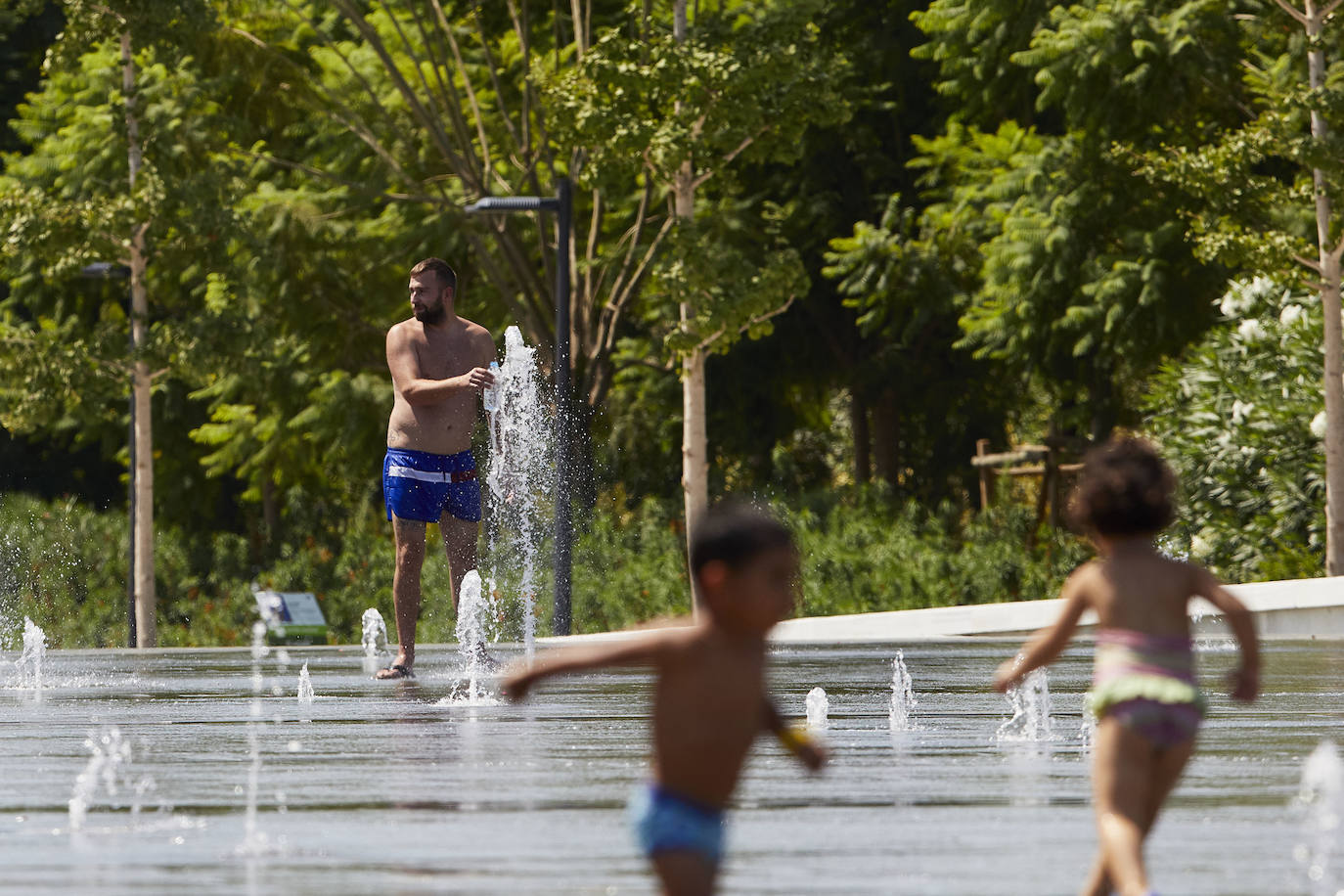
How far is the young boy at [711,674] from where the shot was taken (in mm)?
4035

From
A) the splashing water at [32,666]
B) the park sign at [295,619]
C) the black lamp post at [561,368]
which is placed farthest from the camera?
the park sign at [295,619]

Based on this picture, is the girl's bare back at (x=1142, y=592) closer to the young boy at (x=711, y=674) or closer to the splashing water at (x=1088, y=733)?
the young boy at (x=711, y=674)

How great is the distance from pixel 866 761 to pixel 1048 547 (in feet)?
65.5

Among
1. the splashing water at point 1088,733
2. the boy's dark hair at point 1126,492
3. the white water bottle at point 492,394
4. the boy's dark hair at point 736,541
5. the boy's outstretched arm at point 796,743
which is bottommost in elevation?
the splashing water at point 1088,733

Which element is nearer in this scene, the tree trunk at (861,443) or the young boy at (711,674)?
the young boy at (711,674)

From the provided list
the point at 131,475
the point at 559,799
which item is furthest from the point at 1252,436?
the point at 559,799

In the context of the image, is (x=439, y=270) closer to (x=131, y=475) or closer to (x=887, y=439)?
(x=131, y=475)

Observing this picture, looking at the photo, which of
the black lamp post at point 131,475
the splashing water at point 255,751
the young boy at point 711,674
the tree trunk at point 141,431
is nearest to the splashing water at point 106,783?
the splashing water at point 255,751

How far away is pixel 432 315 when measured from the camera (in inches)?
440

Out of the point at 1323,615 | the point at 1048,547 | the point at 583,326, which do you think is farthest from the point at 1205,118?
the point at 1323,615

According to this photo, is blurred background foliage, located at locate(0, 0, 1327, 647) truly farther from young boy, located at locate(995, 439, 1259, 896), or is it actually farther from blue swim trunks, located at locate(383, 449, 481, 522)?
young boy, located at locate(995, 439, 1259, 896)

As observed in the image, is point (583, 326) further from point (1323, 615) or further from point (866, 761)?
point (866, 761)

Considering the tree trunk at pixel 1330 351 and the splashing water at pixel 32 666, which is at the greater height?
the tree trunk at pixel 1330 351

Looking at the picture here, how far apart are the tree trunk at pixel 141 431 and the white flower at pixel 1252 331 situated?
11934mm
